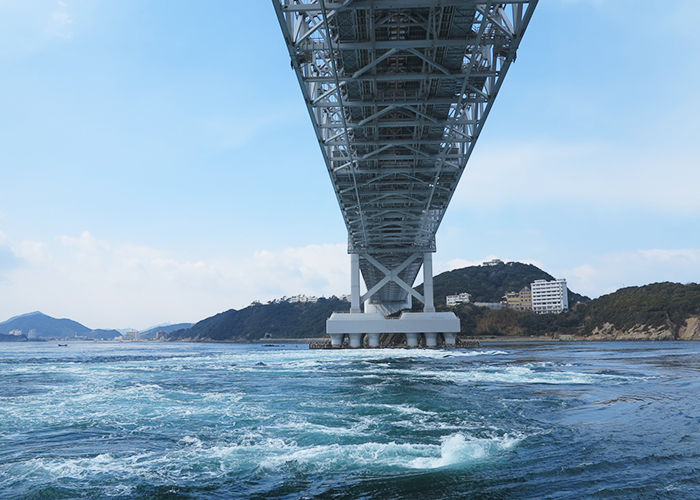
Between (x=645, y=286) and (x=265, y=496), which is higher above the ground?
(x=645, y=286)

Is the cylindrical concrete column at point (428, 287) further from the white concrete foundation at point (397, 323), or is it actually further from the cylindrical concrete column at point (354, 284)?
the cylindrical concrete column at point (354, 284)

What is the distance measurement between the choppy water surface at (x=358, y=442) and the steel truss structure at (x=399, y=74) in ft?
33.3

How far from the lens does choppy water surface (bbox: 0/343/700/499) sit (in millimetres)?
6980

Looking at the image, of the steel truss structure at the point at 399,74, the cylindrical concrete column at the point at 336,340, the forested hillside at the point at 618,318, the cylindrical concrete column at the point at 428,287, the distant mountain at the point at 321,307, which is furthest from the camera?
the distant mountain at the point at 321,307

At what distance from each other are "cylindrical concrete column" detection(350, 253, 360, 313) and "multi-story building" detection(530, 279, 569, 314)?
91.4 meters

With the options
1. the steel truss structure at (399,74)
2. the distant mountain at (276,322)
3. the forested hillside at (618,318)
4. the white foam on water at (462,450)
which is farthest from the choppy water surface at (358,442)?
the distant mountain at (276,322)

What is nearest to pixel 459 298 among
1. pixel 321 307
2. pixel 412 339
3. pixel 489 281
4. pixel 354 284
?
pixel 489 281

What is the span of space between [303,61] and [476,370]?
1654 centimetres

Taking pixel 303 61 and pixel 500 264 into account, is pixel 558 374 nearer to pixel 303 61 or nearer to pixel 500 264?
pixel 303 61

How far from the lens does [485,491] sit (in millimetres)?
6719

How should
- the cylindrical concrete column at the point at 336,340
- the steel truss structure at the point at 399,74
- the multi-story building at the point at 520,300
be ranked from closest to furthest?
the steel truss structure at the point at 399,74 → the cylindrical concrete column at the point at 336,340 → the multi-story building at the point at 520,300

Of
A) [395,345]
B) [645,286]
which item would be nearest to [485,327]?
[645,286]

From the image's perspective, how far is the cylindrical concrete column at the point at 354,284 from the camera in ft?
164

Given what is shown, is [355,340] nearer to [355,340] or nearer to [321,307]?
[355,340]
